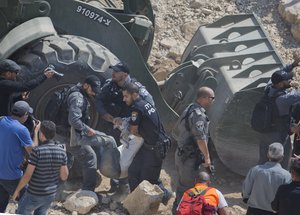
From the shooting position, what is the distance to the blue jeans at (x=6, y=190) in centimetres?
794

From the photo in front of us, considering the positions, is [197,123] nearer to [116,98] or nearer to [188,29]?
[116,98]

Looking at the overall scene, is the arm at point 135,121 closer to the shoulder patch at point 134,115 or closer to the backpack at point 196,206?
the shoulder patch at point 134,115

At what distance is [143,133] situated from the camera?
8.93m

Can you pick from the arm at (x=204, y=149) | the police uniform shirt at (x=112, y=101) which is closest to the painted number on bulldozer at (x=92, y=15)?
the police uniform shirt at (x=112, y=101)

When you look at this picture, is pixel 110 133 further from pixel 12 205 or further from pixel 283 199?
pixel 283 199

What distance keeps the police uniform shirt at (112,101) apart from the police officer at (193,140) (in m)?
0.80

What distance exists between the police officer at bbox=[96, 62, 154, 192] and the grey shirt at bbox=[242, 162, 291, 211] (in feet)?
5.66

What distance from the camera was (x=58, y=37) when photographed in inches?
382

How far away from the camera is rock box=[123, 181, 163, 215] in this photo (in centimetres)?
882

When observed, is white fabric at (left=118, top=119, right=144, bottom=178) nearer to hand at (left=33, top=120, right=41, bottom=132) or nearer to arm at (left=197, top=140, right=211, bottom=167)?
arm at (left=197, top=140, right=211, bottom=167)

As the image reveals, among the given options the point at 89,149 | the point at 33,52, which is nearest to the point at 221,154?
the point at 89,149

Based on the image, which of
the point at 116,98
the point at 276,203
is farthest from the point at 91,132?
the point at 276,203

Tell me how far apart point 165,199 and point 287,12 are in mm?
5742

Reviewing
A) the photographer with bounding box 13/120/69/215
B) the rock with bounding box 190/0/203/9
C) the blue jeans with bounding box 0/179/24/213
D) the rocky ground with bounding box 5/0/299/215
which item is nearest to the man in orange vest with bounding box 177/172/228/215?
the photographer with bounding box 13/120/69/215
